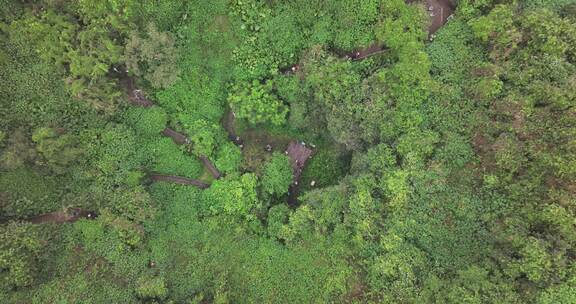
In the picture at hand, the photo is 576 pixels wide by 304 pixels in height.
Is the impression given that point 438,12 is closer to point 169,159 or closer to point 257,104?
point 257,104

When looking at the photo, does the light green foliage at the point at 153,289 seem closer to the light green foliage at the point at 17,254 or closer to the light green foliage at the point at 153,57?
the light green foliage at the point at 17,254

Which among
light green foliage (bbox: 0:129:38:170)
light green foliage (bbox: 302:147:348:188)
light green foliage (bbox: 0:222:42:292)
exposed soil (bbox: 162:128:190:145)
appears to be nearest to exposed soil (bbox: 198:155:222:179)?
exposed soil (bbox: 162:128:190:145)

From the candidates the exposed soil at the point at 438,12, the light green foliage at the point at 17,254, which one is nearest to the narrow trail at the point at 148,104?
the light green foliage at the point at 17,254

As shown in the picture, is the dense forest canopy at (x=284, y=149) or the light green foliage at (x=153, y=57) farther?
the light green foliage at (x=153, y=57)

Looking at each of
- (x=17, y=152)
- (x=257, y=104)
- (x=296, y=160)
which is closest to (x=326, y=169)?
(x=296, y=160)

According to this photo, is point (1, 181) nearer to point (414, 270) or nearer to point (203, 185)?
point (203, 185)

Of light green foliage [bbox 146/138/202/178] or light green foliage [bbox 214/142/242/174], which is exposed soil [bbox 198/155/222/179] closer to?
light green foliage [bbox 146/138/202/178]

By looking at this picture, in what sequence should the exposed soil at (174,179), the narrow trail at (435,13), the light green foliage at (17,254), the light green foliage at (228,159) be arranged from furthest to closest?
the exposed soil at (174,179), the light green foliage at (228,159), the narrow trail at (435,13), the light green foliage at (17,254)
